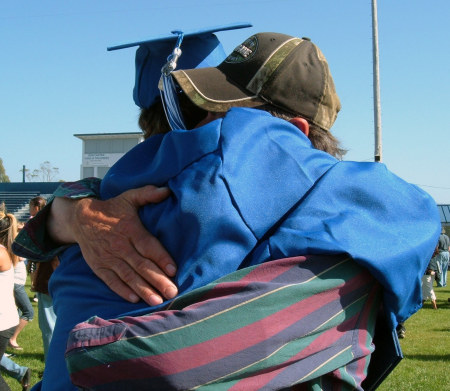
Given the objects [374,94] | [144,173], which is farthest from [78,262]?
[374,94]

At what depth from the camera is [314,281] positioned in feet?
3.94

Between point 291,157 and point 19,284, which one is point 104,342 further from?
point 19,284

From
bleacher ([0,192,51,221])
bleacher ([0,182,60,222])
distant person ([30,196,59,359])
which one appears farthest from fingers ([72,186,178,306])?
bleacher ([0,192,51,221])

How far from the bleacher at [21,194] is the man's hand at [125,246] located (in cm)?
3887

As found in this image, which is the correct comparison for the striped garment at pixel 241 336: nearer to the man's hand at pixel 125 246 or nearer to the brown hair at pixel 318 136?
the man's hand at pixel 125 246

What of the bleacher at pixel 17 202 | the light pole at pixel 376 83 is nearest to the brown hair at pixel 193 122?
the light pole at pixel 376 83

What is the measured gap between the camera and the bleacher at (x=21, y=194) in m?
39.4

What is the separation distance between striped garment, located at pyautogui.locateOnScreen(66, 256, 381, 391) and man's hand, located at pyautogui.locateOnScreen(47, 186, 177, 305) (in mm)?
119

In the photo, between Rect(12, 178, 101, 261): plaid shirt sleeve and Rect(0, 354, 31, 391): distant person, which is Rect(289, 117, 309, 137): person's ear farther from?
Rect(0, 354, 31, 391): distant person

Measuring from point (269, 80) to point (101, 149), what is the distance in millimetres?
31674

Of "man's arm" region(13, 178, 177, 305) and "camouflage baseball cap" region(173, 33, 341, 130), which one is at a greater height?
"camouflage baseball cap" region(173, 33, 341, 130)

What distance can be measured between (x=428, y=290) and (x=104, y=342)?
567 inches

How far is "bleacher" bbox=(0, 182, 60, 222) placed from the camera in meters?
39.4

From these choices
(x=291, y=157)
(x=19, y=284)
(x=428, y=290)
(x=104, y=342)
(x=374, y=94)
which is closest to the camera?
(x=104, y=342)
